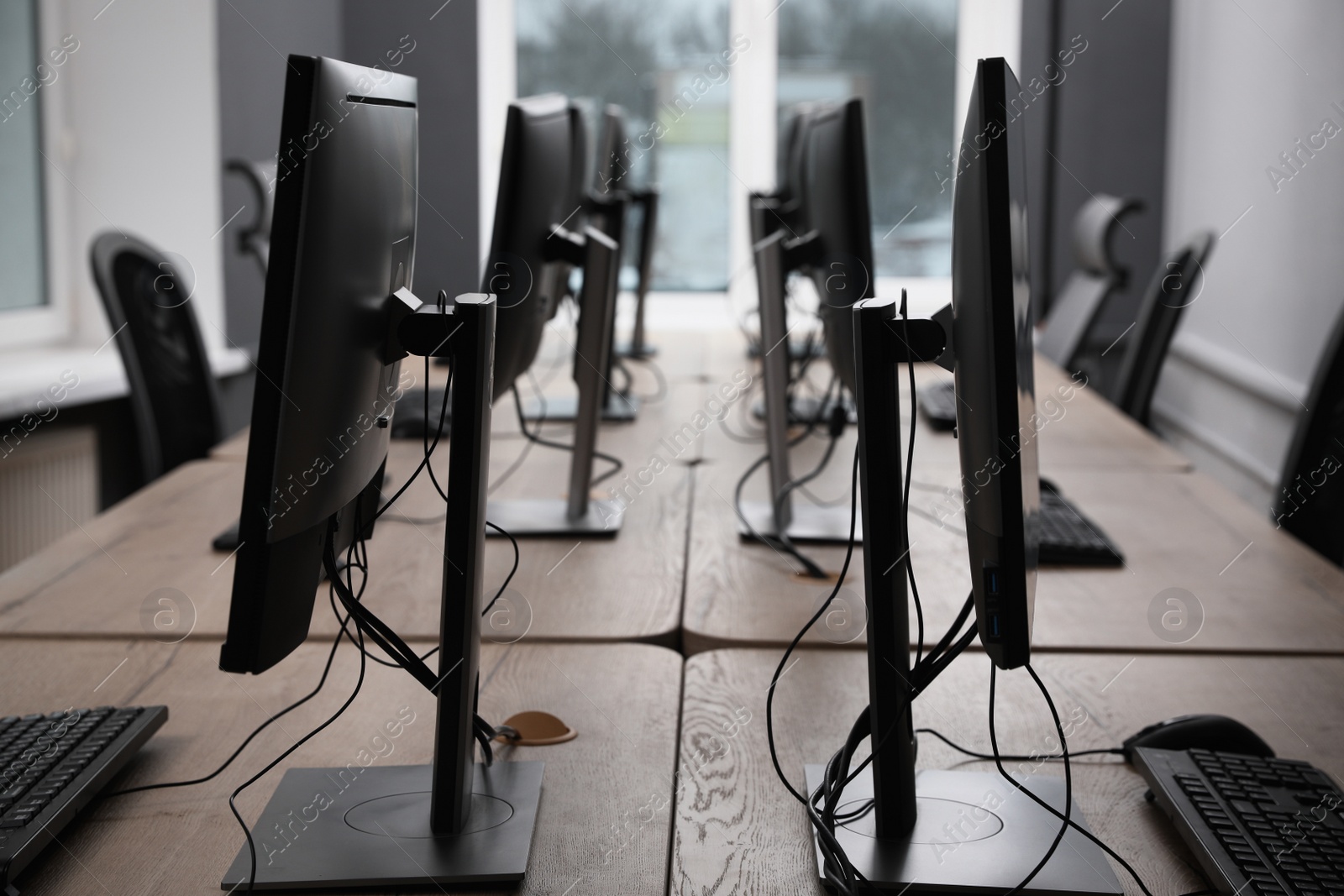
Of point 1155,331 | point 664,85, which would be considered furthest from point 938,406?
point 664,85

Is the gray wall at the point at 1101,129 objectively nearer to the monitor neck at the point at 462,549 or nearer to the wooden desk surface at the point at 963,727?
the wooden desk surface at the point at 963,727

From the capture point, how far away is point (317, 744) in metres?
0.93

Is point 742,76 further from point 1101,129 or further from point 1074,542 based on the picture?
point 1074,542

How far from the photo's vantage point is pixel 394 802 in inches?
32.2

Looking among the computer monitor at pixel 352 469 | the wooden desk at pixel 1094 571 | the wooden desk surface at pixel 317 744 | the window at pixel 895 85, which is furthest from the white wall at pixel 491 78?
the computer monitor at pixel 352 469

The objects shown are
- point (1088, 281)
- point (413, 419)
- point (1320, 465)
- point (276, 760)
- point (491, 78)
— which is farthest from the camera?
point (491, 78)

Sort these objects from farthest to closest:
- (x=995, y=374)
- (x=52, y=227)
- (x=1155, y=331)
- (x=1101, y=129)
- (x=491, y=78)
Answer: (x=491, y=78), (x=1101, y=129), (x=52, y=227), (x=1155, y=331), (x=995, y=374)

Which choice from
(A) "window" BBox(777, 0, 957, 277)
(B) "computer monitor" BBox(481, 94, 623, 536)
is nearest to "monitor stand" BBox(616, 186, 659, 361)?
(B) "computer monitor" BBox(481, 94, 623, 536)

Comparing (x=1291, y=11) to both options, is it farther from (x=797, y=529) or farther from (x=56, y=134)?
(x=56, y=134)

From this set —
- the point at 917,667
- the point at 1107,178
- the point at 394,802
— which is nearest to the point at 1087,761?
the point at 917,667

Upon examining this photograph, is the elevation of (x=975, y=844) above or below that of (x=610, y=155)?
below

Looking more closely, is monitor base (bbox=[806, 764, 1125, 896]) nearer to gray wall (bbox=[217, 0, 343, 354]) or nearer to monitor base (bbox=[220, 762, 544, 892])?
monitor base (bbox=[220, 762, 544, 892])

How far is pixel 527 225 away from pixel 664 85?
124 inches

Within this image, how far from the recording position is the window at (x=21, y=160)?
2.80 m
